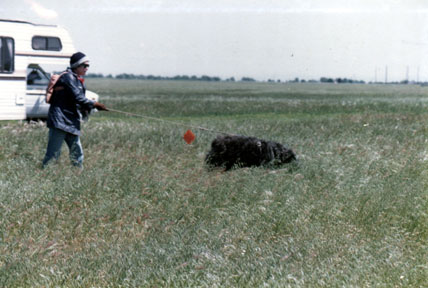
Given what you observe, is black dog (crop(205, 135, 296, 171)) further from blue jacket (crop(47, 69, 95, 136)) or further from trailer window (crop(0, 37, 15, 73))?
trailer window (crop(0, 37, 15, 73))

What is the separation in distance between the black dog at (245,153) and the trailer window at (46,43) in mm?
10912

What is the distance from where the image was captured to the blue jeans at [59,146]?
891cm

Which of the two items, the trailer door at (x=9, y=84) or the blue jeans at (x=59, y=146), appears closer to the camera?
the blue jeans at (x=59, y=146)

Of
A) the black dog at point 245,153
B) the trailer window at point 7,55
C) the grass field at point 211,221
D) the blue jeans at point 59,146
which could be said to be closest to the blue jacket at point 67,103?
the blue jeans at point 59,146

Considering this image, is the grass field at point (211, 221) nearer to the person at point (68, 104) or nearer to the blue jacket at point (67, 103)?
the person at point (68, 104)

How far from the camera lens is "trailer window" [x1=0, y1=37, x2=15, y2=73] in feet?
56.8

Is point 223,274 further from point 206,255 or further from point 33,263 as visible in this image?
point 33,263

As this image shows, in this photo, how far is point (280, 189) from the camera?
7.43 metres

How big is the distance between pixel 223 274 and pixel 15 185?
4207 mm

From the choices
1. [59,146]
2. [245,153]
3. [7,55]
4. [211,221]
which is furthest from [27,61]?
[211,221]

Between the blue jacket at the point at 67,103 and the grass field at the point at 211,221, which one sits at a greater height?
the blue jacket at the point at 67,103

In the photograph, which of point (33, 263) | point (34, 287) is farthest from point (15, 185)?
point (34, 287)

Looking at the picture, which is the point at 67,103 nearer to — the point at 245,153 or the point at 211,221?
the point at 245,153

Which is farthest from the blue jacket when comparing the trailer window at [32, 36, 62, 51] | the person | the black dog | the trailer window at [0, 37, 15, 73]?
the trailer window at [32, 36, 62, 51]
